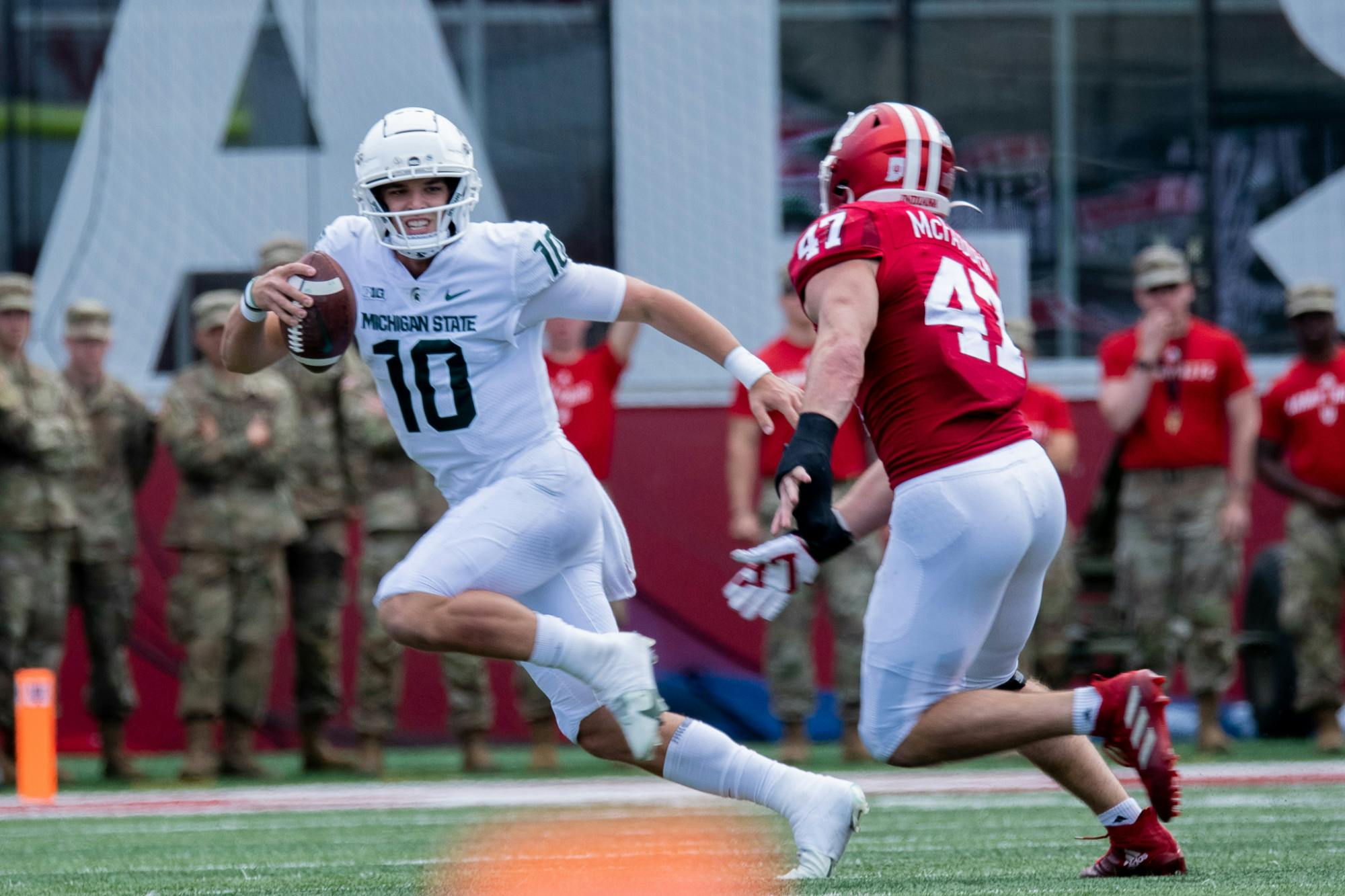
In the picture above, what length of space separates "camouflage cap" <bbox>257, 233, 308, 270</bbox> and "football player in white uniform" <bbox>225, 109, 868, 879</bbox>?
3.56 meters

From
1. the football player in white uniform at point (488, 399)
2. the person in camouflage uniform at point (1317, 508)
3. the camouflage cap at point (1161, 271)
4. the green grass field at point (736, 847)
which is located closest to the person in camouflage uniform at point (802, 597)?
the camouflage cap at point (1161, 271)

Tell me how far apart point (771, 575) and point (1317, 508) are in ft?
18.8

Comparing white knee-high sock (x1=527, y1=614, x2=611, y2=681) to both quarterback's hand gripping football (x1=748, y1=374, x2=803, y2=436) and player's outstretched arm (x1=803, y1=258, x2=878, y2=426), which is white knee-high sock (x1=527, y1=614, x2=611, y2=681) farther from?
player's outstretched arm (x1=803, y1=258, x2=878, y2=426)

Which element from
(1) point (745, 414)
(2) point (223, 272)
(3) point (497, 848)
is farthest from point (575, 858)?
(2) point (223, 272)

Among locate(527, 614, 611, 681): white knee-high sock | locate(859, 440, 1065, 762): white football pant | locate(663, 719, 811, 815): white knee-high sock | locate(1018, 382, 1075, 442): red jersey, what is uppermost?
locate(1018, 382, 1075, 442): red jersey

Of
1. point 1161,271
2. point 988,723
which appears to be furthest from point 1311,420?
point 988,723

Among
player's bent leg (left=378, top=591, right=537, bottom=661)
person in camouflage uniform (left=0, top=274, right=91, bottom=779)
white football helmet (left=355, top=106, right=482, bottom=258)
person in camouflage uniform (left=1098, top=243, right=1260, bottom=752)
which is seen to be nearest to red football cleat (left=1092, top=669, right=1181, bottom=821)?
player's bent leg (left=378, top=591, right=537, bottom=661)

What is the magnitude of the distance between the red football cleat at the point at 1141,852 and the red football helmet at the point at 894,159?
1.42m

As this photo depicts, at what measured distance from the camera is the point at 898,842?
19.1ft

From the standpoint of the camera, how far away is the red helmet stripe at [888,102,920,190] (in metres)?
4.62

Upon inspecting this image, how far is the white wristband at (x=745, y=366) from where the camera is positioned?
4.93 metres

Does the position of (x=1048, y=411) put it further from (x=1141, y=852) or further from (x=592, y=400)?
(x=1141, y=852)

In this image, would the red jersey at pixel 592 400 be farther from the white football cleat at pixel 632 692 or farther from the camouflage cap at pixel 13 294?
the white football cleat at pixel 632 692

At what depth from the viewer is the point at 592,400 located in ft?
30.1
